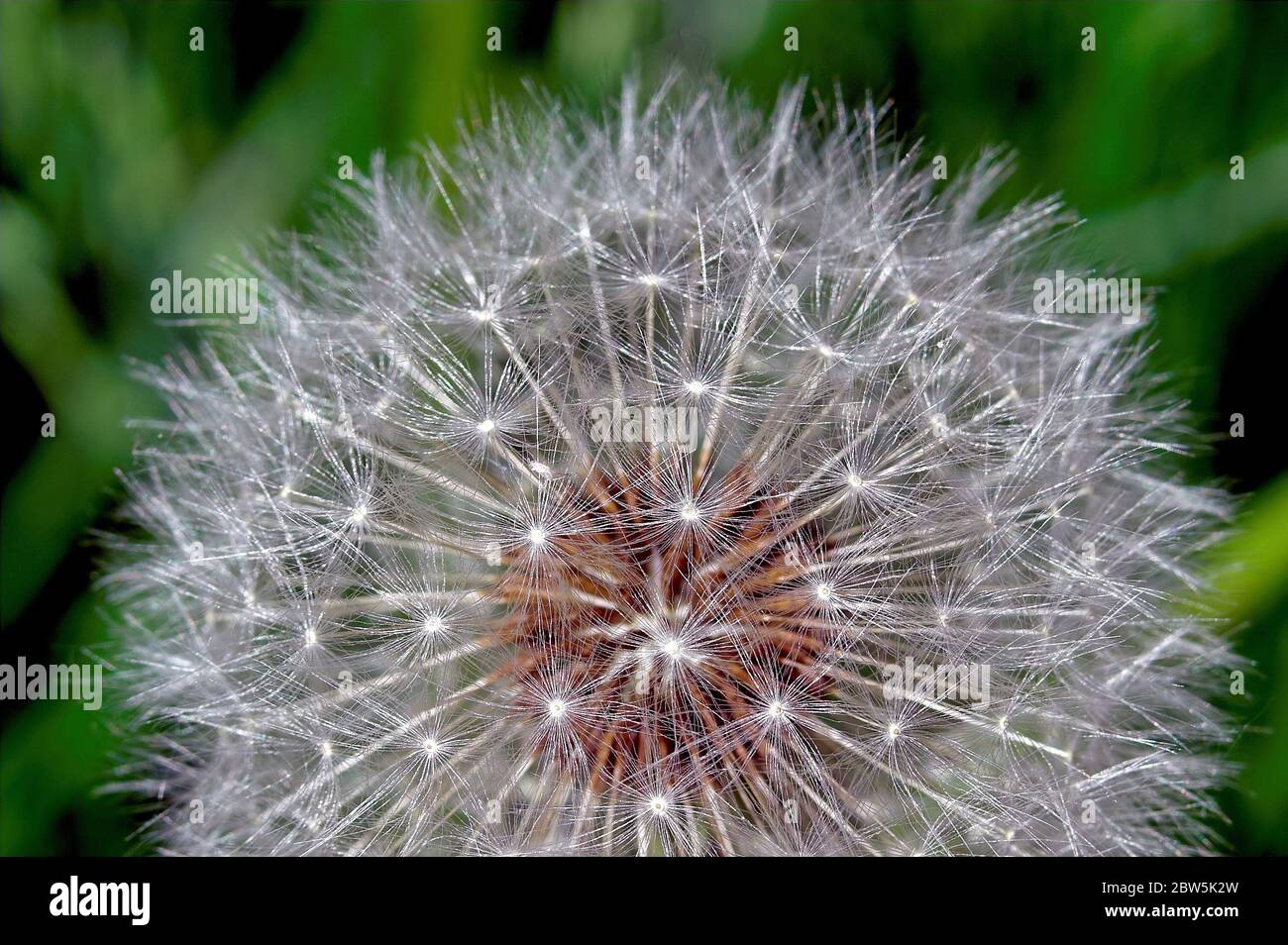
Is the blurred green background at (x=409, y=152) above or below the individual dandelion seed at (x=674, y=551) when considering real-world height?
above

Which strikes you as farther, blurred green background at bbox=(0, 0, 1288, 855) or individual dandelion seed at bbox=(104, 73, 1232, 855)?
blurred green background at bbox=(0, 0, 1288, 855)

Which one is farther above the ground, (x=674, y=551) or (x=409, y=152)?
(x=409, y=152)

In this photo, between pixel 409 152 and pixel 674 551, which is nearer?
pixel 674 551

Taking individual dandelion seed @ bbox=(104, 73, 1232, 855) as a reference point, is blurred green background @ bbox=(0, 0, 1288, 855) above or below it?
above

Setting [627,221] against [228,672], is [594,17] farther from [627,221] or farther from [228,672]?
[228,672]
